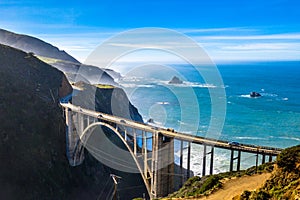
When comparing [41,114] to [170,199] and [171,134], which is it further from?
[170,199]

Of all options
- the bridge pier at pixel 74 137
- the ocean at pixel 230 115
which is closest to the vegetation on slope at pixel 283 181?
the ocean at pixel 230 115

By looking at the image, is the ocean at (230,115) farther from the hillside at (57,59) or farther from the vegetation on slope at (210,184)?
the hillside at (57,59)

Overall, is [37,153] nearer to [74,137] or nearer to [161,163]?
[74,137]

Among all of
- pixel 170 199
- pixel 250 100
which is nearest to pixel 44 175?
pixel 170 199

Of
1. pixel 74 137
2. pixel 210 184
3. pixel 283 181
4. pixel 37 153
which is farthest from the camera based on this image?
pixel 74 137

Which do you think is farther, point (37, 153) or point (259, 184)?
point (37, 153)

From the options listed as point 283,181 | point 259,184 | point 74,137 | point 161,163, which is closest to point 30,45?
point 74,137

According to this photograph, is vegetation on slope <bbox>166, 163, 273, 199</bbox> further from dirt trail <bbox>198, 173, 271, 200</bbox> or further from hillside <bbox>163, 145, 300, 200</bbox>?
dirt trail <bbox>198, 173, 271, 200</bbox>
